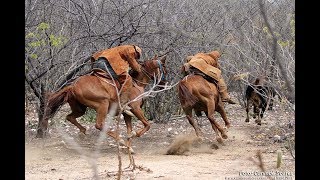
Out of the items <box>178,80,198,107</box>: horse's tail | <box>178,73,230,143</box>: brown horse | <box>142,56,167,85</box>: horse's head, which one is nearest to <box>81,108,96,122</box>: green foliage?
<box>178,73,230,143</box>: brown horse

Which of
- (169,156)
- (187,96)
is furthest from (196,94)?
(169,156)

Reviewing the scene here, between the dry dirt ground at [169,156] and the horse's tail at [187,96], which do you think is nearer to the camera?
the dry dirt ground at [169,156]

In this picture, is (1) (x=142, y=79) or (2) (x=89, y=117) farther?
(2) (x=89, y=117)

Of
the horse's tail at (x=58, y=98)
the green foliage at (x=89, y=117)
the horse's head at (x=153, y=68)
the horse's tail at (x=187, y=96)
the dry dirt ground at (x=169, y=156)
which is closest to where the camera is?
the dry dirt ground at (x=169, y=156)

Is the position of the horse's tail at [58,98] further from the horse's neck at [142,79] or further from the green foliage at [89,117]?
the green foliage at [89,117]

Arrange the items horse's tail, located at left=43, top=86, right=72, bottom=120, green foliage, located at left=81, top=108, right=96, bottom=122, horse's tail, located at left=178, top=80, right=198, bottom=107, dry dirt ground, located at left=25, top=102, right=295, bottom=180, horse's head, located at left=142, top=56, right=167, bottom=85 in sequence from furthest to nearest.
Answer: green foliage, located at left=81, top=108, right=96, bottom=122 → horse's tail, located at left=178, top=80, right=198, bottom=107 → horse's head, located at left=142, top=56, right=167, bottom=85 → horse's tail, located at left=43, top=86, right=72, bottom=120 → dry dirt ground, located at left=25, top=102, right=295, bottom=180

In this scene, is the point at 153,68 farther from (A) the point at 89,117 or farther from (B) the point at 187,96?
(A) the point at 89,117

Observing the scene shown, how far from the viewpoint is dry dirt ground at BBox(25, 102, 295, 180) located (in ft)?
24.9

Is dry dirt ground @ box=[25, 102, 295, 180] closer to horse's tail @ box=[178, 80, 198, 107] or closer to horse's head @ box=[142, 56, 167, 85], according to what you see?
horse's tail @ box=[178, 80, 198, 107]

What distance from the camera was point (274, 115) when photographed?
16141 mm

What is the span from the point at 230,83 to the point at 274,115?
5.85 ft

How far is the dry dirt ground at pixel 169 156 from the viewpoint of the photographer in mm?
7598

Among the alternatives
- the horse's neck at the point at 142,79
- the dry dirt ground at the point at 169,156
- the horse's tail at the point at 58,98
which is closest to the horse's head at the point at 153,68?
the horse's neck at the point at 142,79

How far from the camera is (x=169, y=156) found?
31.6 ft
